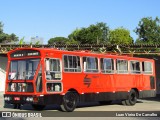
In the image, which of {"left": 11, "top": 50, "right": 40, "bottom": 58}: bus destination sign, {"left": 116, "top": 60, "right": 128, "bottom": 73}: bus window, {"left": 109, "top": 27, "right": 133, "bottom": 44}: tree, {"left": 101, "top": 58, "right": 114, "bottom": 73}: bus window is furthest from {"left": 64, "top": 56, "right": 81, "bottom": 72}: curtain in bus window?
{"left": 109, "top": 27, "right": 133, "bottom": 44}: tree

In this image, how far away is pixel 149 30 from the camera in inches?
2475

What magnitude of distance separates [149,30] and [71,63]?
1894 inches

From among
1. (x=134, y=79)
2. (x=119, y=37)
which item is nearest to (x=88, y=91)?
(x=134, y=79)

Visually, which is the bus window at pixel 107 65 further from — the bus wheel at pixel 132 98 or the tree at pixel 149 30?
the tree at pixel 149 30

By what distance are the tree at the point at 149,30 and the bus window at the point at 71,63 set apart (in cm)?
4627

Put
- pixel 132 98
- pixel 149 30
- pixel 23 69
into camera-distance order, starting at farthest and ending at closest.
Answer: pixel 149 30
pixel 132 98
pixel 23 69

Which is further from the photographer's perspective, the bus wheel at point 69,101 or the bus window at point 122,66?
the bus window at point 122,66

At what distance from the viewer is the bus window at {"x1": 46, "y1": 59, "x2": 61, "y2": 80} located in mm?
15445

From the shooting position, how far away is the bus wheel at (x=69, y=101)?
15875 mm

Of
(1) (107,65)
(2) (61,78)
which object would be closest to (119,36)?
(1) (107,65)

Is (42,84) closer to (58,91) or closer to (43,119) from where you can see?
(58,91)

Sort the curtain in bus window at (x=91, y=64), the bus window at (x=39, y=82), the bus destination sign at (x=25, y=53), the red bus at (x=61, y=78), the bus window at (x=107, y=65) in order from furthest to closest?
the bus window at (x=107, y=65)
the curtain in bus window at (x=91, y=64)
the bus destination sign at (x=25, y=53)
the red bus at (x=61, y=78)
the bus window at (x=39, y=82)

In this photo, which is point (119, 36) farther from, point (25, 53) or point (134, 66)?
point (25, 53)

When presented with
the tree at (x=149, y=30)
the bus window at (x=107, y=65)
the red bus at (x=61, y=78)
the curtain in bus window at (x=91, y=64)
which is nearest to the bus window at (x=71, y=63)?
the red bus at (x=61, y=78)
